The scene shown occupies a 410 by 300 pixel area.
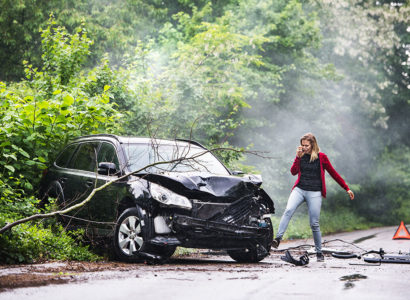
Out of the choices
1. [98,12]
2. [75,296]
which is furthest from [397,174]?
[75,296]

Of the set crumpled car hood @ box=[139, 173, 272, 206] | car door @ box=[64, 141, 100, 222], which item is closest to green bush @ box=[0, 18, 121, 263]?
car door @ box=[64, 141, 100, 222]

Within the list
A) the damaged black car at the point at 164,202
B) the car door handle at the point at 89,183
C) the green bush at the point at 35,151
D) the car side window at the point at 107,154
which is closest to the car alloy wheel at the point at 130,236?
the damaged black car at the point at 164,202

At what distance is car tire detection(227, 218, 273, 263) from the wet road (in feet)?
1.22

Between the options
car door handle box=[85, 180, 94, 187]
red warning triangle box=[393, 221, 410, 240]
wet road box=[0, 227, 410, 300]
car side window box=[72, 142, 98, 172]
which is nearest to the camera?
wet road box=[0, 227, 410, 300]

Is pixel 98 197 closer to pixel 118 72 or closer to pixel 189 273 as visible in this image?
pixel 189 273

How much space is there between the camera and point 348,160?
98.2 ft

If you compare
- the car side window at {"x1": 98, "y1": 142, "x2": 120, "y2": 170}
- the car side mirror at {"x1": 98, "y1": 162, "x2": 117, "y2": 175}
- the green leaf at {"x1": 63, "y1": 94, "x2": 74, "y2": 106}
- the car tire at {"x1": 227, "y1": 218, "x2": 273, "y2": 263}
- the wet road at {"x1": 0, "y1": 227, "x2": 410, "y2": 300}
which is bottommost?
the wet road at {"x1": 0, "y1": 227, "x2": 410, "y2": 300}

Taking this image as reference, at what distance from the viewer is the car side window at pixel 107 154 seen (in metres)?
9.62

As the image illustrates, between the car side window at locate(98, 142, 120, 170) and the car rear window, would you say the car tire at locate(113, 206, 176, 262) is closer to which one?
the car side window at locate(98, 142, 120, 170)

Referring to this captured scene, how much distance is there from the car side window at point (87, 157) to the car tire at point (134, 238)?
1589mm

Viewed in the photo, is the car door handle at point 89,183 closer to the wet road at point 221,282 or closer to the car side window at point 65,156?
the car side window at point 65,156

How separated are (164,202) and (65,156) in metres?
3.39

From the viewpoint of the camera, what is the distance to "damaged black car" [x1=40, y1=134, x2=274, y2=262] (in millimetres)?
8391

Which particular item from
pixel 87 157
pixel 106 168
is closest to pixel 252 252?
pixel 106 168
